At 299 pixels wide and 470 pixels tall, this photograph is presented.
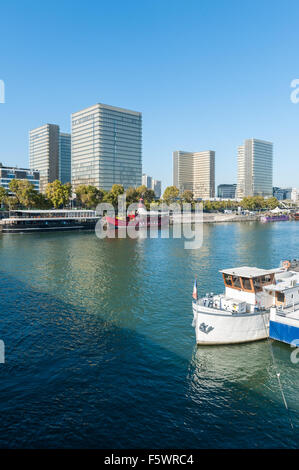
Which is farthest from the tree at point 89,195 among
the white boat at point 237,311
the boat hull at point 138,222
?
the white boat at point 237,311

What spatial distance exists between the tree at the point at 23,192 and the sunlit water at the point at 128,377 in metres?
107

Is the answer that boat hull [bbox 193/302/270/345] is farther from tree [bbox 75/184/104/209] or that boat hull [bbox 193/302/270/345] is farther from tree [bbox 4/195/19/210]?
tree [bbox 75/184/104/209]

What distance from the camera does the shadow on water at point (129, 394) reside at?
51.1 ft

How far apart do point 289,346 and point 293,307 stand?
327cm

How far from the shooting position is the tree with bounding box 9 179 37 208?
14000cm

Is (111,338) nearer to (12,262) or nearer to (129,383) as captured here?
(129,383)

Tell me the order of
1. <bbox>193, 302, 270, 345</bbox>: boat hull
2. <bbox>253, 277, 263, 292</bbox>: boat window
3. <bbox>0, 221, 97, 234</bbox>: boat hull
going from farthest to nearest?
<bbox>0, 221, 97, 234</bbox>: boat hull → <bbox>253, 277, 263, 292</bbox>: boat window → <bbox>193, 302, 270, 345</bbox>: boat hull

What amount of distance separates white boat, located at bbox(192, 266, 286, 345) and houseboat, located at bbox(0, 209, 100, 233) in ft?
338

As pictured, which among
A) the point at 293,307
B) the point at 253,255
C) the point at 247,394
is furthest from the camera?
the point at 253,255

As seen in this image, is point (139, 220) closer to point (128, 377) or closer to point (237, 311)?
point (237, 311)

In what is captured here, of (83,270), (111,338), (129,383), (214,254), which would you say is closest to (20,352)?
(111,338)

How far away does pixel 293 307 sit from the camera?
26.6 metres

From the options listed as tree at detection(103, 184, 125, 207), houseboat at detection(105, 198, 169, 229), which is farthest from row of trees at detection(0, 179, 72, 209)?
houseboat at detection(105, 198, 169, 229)

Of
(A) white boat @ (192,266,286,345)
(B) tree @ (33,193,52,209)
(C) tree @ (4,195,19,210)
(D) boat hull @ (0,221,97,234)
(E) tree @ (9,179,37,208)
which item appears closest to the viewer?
(A) white boat @ (192,266,286,345)
